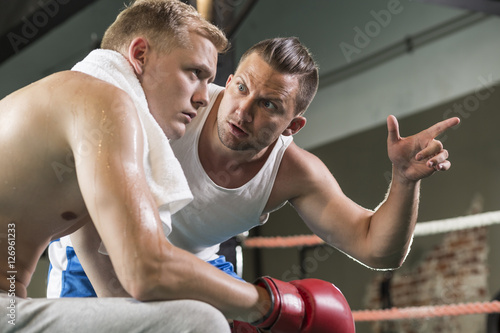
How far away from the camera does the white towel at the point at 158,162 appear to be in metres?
0.95

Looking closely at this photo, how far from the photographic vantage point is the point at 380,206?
1.61 metres

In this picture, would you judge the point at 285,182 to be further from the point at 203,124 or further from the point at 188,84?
the point at 188,84

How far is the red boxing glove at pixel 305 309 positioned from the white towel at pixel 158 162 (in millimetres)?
234

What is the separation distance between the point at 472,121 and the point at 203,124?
9.28 feet

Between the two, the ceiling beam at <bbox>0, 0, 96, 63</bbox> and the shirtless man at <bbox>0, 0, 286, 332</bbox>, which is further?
the ceiling beam at <bbox>0, 0, 96, 63</bbox>

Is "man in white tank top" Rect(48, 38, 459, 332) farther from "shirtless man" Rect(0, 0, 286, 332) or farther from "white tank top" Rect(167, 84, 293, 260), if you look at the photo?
"shirtless man" Rect(0, 0, 286, 332)

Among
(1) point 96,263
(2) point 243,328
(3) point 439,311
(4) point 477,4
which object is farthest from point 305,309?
(4) point 477,4

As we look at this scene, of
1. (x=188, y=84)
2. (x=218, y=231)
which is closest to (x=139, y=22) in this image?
(x=188, y=84)

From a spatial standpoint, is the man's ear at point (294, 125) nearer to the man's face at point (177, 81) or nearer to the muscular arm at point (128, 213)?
the man's face at point (177, 81)

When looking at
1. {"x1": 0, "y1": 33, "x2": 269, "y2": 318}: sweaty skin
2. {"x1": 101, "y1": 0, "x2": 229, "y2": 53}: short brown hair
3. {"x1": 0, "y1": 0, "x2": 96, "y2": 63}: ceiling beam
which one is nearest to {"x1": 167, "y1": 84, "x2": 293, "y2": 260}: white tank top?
{"x1": 101, "y1": 0, "x2": 229, "y2": 53}: short brown hair

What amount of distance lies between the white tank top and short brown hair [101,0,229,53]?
44 cm

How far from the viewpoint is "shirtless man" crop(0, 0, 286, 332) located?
82 centimetres

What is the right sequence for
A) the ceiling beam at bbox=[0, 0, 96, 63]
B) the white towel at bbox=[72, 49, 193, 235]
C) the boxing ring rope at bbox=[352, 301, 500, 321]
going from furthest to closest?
the ceiling beam at bbox=[0, 0, 96, 63], the boxing ring rope at bbox=[352, 301, 500, 321], the white towel at bbox=[72, 49, 193, 235]

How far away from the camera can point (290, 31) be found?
486 cm
